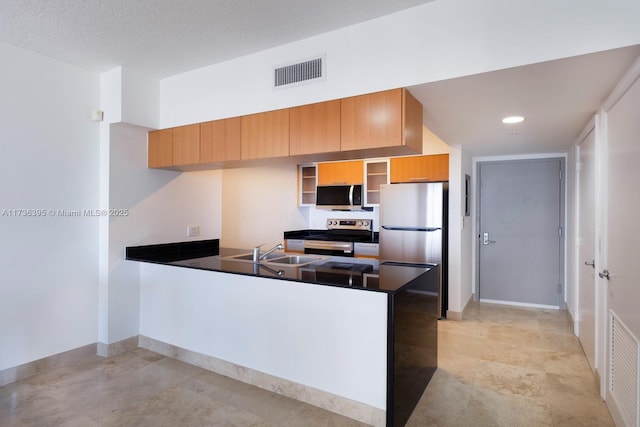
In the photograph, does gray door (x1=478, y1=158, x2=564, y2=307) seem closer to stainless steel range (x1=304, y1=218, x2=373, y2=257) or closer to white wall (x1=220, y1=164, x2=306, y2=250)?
stainless steel range (x1=304, y1=218, x2=373, y2=257)

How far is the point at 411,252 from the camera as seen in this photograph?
4.39 metres

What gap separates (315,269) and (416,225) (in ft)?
6.57

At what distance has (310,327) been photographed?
7.95 ft

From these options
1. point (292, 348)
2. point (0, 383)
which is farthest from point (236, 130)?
point (0, 383)

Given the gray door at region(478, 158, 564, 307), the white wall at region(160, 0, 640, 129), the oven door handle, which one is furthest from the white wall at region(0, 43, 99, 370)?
the gray door at region(478, 158, 564, 307)

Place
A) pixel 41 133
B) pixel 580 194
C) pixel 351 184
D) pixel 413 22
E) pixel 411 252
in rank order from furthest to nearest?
pixel 351 184, pixel 411 252, pixel 580 194, pixel 41 133, pixel 413 22

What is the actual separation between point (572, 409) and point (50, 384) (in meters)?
3.73

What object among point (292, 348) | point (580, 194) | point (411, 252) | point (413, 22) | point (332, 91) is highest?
point (413, 22)

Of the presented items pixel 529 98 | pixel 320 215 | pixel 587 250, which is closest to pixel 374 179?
pixel 320 215

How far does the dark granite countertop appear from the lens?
2.28 m

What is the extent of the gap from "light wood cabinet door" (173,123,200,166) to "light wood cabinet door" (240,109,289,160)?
0.55m

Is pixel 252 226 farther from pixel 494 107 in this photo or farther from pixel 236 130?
pixel 494 107

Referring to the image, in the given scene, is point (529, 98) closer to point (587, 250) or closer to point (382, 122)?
point (382, 122)

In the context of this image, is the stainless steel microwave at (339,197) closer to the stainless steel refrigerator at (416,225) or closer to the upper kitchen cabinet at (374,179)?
the upper kitchen cabinet at (374,179)
